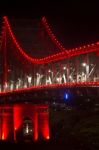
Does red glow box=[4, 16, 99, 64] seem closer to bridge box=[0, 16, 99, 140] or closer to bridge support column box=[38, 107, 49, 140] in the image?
bridge box=[0, 16, 99, 140]

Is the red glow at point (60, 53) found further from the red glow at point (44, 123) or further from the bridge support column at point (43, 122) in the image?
the red glow at point (44, 123)

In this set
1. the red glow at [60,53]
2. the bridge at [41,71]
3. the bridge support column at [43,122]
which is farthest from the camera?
the bridge support column at [43,122]

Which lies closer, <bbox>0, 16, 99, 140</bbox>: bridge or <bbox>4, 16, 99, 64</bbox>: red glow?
<bbox>4, 16, 99, 64</bbox>: red glow

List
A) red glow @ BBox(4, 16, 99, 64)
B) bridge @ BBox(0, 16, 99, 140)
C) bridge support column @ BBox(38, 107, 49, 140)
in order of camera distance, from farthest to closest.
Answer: bridge support column @ BBox(38, 107, 49, 140) < bridge @ BBox(0, 16, 99, 140) < red glow @ BBox(4, 16, 99, 64)

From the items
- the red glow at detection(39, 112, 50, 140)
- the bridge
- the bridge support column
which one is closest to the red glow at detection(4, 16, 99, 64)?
the bridge

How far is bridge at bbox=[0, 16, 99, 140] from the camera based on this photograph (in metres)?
38.2

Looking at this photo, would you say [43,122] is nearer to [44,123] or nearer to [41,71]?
[44,123]

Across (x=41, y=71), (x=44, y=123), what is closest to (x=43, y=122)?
(x=44, y=123)

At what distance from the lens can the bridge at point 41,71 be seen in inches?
1503

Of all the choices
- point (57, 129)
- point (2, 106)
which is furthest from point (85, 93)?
point (57, 129)

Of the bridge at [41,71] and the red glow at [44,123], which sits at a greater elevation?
the bridge at [41,71]

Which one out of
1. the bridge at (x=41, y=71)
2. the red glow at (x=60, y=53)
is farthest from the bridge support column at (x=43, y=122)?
the red glow at (x=60, y=53)

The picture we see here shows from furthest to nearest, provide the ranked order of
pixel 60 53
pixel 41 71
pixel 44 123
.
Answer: pixel 44 123 → pixel 41 71 → pixel 60 53

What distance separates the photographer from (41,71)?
46500 millimetres
